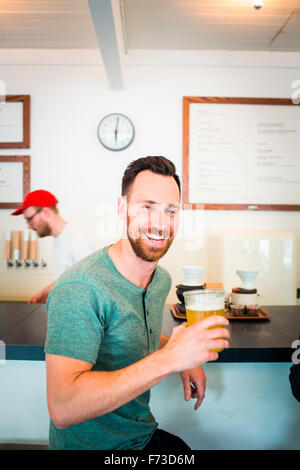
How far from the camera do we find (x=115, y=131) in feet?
9.45

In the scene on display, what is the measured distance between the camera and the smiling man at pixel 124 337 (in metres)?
0.76

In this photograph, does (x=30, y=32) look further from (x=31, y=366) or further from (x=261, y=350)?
(x=261, y=350)

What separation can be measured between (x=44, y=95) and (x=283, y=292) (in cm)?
246

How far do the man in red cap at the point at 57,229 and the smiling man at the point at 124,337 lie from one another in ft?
4.20

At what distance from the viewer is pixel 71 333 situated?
0.82 meters

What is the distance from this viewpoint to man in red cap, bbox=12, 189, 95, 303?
2.44 meters

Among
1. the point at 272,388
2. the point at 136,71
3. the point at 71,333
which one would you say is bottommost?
the point at 272,388

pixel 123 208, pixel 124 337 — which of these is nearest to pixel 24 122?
pixel 123 208

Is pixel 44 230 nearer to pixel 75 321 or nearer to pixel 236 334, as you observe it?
pixel 236 334

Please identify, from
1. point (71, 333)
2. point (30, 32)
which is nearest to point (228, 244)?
point (71, 333)

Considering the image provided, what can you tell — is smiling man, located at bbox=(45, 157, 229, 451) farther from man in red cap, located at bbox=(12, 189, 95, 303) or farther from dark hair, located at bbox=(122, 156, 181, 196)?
man in red cap, located at bbox=(12, 189, 95, 303)

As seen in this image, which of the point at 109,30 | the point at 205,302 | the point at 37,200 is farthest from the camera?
the point at 37,200

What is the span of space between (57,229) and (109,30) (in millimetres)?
1287

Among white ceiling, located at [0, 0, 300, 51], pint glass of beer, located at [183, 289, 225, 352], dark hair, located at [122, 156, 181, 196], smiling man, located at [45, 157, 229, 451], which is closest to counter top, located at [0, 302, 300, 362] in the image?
smiling man, located at [45, 157, 229, 451]
